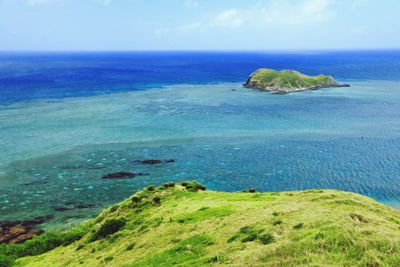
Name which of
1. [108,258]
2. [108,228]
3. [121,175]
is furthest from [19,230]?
[108,258]

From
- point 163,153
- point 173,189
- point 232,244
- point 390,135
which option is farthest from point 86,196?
point 390,135

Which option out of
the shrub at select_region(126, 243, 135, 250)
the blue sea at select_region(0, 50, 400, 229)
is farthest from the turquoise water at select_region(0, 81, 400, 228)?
the shrub at select_region(126, 243, 135, 250)

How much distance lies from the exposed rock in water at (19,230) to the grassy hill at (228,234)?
29.7ft

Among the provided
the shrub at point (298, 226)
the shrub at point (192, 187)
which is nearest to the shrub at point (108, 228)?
the shrub at point (192, 187)

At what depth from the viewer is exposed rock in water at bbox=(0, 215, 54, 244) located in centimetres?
5419

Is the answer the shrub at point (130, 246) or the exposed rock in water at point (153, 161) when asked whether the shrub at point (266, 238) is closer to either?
the shrub at point (130, 246)

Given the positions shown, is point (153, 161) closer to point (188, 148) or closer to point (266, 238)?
point (188, 148)

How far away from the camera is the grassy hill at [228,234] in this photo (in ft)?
83.5

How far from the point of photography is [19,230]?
5700 cm

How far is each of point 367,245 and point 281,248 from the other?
571 centimetres

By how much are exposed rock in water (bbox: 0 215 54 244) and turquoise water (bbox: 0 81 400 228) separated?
2.16 m

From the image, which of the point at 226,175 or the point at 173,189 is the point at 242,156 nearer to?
the point at 226,175

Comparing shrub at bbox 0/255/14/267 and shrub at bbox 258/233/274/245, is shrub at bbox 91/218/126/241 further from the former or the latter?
shrub at bbox 258/233/274/245

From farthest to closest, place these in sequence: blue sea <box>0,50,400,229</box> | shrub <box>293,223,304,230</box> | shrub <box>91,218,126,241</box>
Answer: blue sea <box>0,50,400,229</box>
shrub <box>91,218,126,241</box>
shrub <box>293,223,304,230</box>
